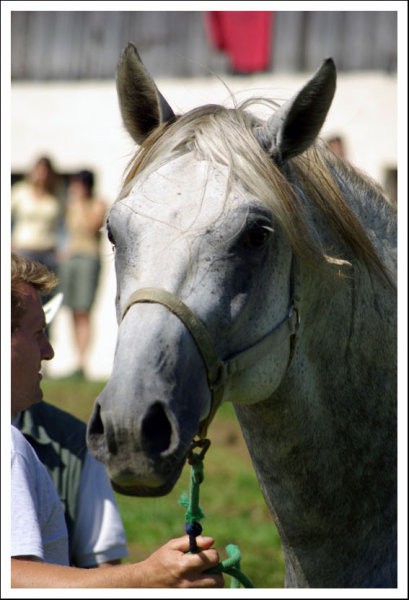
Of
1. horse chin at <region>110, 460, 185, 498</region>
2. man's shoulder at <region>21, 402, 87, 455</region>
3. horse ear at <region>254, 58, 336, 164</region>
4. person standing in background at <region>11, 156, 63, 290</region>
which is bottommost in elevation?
person standing in background at <region>11, 156, 63, 290</region>

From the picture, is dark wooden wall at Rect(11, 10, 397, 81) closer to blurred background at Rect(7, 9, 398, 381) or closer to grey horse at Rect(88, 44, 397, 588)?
blurred background at Rect(7, 9, 398, 381)

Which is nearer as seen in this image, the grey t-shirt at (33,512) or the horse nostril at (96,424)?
the horse nostril at (96,424)

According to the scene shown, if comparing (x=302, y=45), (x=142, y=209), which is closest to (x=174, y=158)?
(x=142, y=209)

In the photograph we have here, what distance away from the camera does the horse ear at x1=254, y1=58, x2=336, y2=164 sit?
3055mm

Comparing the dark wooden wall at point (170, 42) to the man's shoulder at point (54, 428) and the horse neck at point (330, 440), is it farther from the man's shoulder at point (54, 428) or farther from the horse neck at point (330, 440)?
the horse neck at point (330, 440)

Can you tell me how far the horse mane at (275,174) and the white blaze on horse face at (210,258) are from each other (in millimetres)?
47

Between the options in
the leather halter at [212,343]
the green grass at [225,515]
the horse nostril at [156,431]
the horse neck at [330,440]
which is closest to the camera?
the horse nostril at [156,431]

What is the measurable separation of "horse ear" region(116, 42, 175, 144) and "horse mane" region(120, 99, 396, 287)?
0.27 ft

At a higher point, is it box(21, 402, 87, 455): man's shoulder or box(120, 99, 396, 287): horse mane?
box(120, 99, 396, 287): horse mane

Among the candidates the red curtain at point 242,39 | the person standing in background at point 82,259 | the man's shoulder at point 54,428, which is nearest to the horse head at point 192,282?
the man's shoulder at point 54,428

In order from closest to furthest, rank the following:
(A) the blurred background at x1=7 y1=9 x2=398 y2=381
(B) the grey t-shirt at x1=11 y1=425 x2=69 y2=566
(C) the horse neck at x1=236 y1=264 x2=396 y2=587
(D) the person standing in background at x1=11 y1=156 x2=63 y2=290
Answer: (B) the grey t-shirt at x1=11 y1=425 x2=69 y2=566, (C) the horse neck at x1=236 y1=264 x2=396 y2=587, (D) the person standing in background at x1=11 y1=156 x2=63 y2=290, (A) the blurred background at x1=7 y1=9 x2=398 y2=381

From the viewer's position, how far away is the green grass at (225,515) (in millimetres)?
6426

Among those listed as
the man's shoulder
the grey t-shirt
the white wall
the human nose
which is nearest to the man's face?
the human nose

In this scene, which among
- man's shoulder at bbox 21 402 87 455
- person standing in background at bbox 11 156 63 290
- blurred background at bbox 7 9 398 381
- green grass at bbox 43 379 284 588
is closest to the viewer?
man's shoulder at bbox 21 402 87 455
